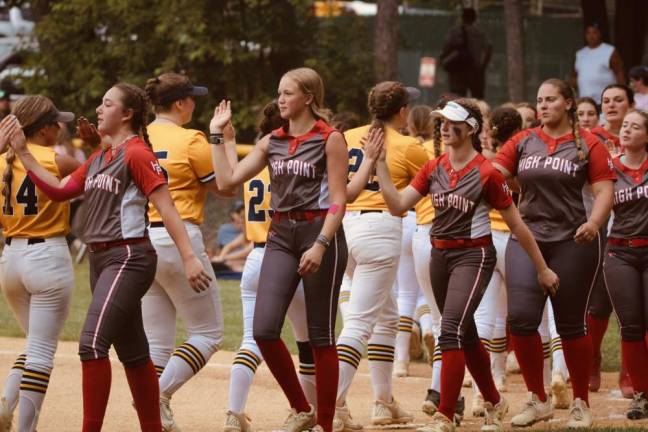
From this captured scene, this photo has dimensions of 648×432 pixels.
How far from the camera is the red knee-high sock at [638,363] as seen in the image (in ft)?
29.8

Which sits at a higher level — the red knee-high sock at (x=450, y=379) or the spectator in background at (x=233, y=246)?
the spectator in background at (x=233, y=246)

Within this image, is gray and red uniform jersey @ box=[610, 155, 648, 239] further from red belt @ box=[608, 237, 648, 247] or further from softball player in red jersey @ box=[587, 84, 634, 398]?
softball player in red jersey @ box=[587, 84, 634, 398]

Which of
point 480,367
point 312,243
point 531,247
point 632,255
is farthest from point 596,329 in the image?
point 312,243

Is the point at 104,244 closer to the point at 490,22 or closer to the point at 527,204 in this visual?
the point at 527,204

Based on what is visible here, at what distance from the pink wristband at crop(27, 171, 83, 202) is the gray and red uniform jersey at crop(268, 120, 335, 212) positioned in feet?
3.63

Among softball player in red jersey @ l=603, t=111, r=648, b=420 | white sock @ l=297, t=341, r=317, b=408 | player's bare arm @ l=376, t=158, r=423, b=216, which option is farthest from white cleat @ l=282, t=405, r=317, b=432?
softball player in red jersey @ l=603, t=111, r=648, b=420

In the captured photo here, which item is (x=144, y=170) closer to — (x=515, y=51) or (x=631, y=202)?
(x=631, y=202)

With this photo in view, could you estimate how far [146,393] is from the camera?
7223 millimetres

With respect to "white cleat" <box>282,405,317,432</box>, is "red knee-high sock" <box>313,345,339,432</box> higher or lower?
higher

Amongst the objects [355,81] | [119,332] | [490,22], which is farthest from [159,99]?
[490,22]

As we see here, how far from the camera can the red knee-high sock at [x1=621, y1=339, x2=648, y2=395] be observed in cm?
909

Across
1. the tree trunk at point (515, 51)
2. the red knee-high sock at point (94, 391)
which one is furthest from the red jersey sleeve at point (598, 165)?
the tree trunk at point (515, 51)

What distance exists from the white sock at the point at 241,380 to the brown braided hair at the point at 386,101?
1641 mm

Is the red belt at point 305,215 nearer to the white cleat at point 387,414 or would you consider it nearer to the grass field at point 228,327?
the white cleat at point 387,414
